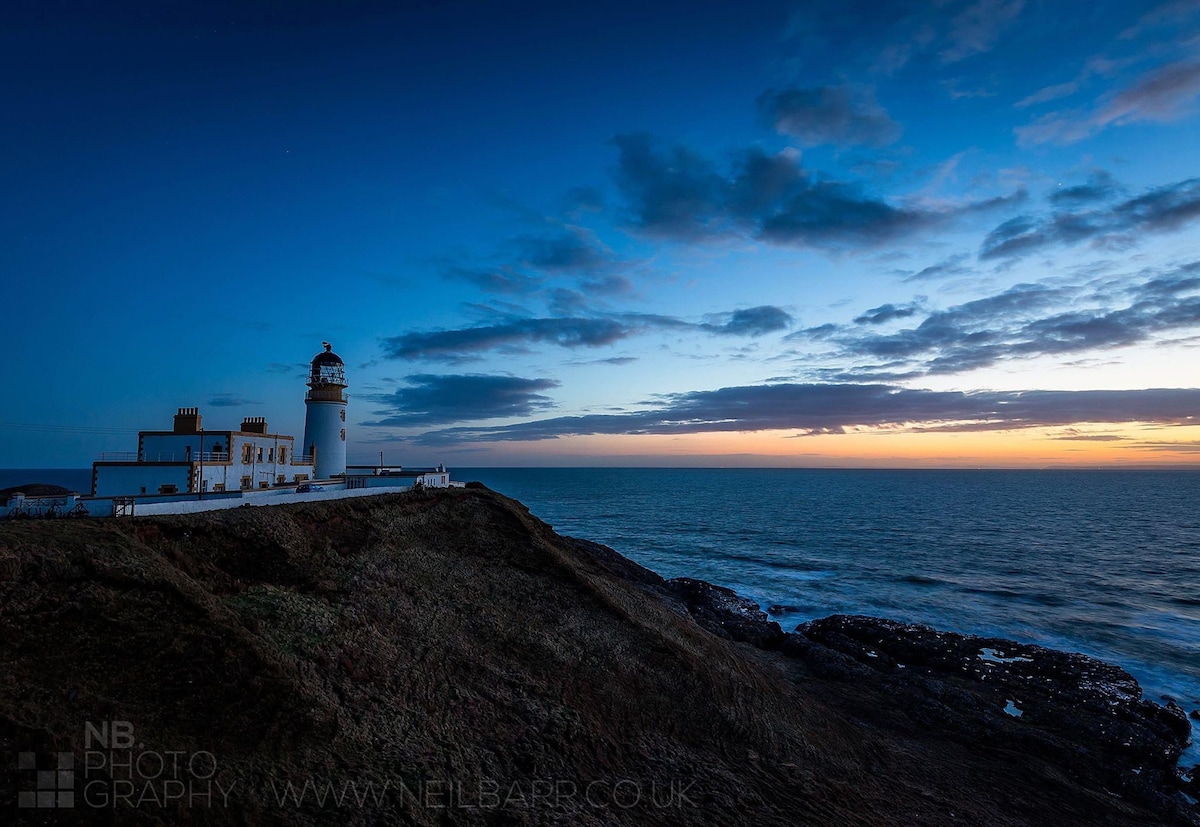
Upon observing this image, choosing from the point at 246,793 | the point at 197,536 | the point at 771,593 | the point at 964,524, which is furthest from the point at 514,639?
the point at 964,524

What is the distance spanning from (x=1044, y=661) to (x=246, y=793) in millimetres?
33275

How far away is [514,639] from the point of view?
1891 cm

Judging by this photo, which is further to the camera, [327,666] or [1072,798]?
[1072,798]

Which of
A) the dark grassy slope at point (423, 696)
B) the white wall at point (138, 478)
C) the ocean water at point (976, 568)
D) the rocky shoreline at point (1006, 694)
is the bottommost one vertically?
the ocean water at point (976, 568)

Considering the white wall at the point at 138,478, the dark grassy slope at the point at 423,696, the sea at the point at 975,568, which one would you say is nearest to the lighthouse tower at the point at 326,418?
the white wall at the point at 138,478

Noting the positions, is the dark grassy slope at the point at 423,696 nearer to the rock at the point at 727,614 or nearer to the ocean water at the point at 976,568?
the rock at the point at 727,614

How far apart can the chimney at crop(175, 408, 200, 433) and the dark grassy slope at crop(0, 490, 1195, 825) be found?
13.4 meters

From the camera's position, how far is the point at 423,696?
1472 centimetres

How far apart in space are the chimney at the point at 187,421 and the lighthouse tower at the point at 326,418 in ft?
27.8

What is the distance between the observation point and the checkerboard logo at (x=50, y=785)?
27.9 ft

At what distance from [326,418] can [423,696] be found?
2974 cm

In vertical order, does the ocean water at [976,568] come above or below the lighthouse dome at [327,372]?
below

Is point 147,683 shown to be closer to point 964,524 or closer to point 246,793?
point 246,793

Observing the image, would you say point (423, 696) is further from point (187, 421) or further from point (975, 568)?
point (975, 568)
